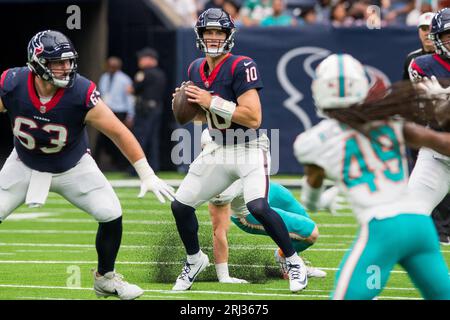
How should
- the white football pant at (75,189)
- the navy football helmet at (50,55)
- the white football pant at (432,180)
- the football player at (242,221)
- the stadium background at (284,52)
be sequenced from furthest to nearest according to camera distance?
the stadium background at (284,52) < the football player at (242,221) < the white football pant at (432,180) < the white football pant at (75,189) < the navy football helmet at (50,55)

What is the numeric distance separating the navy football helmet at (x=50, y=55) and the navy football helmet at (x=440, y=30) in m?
2.43

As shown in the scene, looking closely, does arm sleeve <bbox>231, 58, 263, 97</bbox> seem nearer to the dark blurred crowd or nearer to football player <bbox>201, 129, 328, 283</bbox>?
football player <bbox>201, 129, 328, 283</bbox>

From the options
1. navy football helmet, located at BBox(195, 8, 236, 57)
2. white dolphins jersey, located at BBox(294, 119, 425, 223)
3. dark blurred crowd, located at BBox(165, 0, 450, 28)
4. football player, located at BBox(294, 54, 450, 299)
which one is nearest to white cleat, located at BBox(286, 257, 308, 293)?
navy football helmet, located at BBox(195, 8, 236, 57)

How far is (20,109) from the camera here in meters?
6.02

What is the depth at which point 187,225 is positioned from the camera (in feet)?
21.9

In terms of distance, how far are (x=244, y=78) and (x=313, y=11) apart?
8919mm

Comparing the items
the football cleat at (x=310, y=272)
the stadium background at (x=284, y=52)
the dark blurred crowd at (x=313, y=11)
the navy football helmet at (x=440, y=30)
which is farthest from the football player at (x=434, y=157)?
the dark blurred crowd at (x=313, y=11)

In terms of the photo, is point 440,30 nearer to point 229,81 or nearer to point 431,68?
point 431,68

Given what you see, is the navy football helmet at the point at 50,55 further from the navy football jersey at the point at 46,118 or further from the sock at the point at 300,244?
the sock at the point at 300,244

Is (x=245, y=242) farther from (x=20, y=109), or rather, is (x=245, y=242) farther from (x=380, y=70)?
(x=380, y=70)

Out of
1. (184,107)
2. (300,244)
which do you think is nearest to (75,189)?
(184,107)

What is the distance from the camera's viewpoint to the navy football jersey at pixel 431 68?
6797mm

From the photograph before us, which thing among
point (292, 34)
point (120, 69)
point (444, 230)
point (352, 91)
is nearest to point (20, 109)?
point (352, 91)
